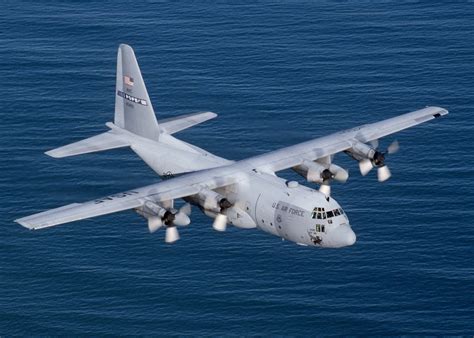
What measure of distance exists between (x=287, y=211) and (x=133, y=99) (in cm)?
2566

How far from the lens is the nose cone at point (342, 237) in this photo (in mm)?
99188

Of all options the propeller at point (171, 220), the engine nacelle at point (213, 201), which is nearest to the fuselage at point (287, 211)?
the engine nacelle at point (213, 201)

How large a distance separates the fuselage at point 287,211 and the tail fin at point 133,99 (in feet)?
39.0

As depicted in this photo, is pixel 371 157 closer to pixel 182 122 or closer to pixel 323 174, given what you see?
pixel 323 174

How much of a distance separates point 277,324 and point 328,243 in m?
34.5

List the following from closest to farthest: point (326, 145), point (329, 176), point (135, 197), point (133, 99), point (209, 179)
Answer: point (135, 197) < point (209, 179) < point (329, 176) < point (326, 145) < point (133, 99)

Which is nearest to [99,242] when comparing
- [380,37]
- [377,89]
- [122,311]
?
[122,311]

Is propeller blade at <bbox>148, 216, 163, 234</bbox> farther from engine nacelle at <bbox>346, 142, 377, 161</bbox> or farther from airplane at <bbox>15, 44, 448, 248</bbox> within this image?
engine nacelle at <bbox>346, 142, 377, 161</bbox>

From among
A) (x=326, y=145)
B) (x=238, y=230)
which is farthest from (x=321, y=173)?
(x=238, y=230)

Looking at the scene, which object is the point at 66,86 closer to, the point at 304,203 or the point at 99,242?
the point at 99,242

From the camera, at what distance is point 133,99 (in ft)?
389

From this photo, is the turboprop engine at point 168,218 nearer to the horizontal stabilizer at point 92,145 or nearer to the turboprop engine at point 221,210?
the turboprop engine at point 221,210

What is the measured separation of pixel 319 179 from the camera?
109812 millimetres

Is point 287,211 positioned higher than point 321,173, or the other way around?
point 321,173
